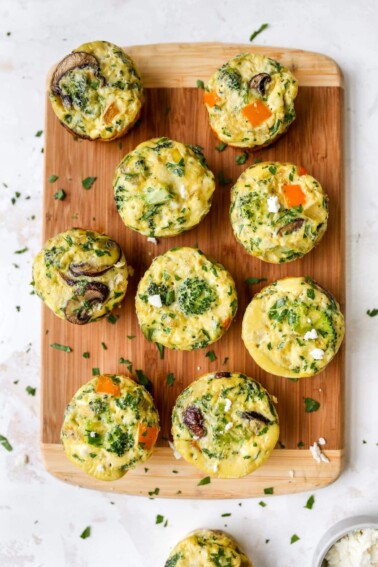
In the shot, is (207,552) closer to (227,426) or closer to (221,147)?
(227,426)

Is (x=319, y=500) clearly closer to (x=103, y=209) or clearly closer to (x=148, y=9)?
(x=103, y=209)

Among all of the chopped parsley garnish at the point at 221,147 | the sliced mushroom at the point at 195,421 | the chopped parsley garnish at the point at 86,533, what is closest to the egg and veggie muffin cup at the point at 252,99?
the chopped parsley garnish at the point at 221,147

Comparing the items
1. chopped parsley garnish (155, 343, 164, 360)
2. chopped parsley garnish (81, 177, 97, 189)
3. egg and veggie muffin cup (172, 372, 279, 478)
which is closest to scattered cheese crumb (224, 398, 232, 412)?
egg and veggie muffin cup (172, 372, 279, 478)

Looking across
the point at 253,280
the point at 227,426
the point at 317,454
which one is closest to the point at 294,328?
the point at 253,280

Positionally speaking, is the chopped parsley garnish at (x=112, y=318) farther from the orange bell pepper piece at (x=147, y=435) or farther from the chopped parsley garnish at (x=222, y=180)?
the chopped parsley garnish at (x=222, y=180)

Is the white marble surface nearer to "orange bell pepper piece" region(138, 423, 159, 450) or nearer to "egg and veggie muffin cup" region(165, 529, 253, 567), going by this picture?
"egg and veggie muffin cup" region(165, 529, 253, 567)

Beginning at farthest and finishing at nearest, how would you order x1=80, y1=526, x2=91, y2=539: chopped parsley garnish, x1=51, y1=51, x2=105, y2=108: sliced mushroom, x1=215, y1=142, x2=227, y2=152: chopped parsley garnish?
x1=80, y1=526, x2=91, y2=539: chopped parsley garnish → x1=215, y1=142, x2=227, y2=152: chopped parsley garnish → x1=51, y1=51, x2=105, y2=108: sliced mushroom

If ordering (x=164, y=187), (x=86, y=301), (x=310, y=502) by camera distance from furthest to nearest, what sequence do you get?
(x=310, y=502) < (x=86, y=301) < (x=164, y=187)
